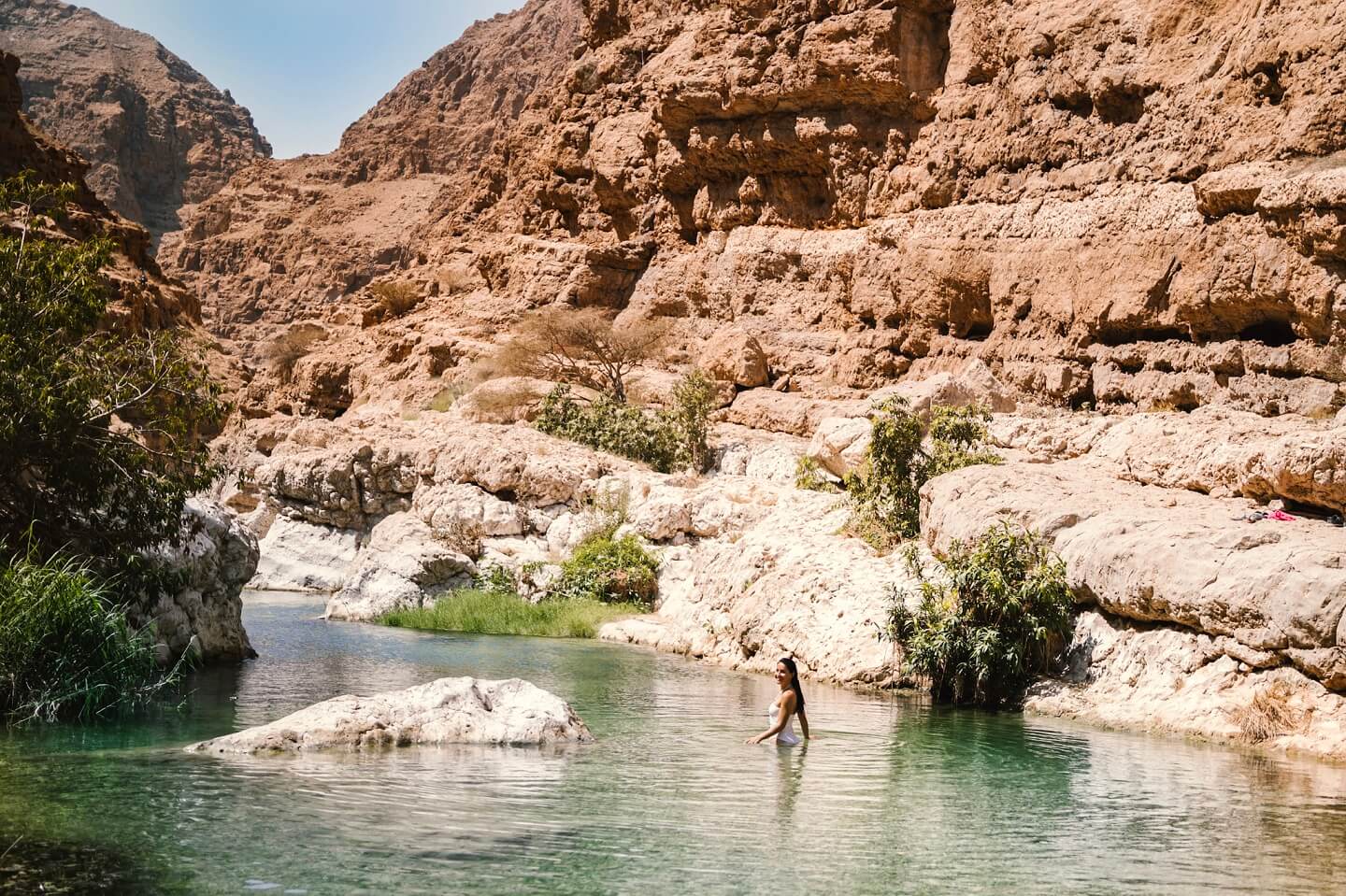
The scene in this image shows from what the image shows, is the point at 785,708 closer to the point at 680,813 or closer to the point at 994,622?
the point at 680,813

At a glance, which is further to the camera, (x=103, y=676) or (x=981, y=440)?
(x=981, y=440)

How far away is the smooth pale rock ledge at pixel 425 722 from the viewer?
10.8m

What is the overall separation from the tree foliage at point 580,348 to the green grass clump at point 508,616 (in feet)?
54.5

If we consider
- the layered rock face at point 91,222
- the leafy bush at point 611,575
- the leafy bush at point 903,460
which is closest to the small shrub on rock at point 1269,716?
the leafy bush at point 903,460

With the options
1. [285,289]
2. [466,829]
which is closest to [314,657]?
[466,829]

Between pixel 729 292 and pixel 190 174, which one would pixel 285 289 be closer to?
pixel 190 174

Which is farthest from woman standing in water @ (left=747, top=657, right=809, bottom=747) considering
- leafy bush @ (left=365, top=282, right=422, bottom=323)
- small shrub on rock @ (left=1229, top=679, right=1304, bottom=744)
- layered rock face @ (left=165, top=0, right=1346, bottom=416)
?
leafy bush @ (left=365, top=282, right=422, bottom=323)

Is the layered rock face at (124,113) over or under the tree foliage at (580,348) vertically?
over

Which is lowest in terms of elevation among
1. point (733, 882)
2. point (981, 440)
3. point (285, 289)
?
point (733, 882)

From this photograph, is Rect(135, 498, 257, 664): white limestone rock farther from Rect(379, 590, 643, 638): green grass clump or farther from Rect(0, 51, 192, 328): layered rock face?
Rect(0, 51, 192, 328): layered rock face

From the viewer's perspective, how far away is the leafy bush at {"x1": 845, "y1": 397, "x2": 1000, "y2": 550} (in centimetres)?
2075

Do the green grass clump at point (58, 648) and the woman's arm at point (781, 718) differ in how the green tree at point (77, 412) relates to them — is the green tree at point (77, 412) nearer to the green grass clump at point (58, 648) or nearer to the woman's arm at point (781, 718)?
the green grass clump at point (58, 648)

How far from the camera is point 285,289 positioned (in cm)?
9050

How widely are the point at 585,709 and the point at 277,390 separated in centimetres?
4410
